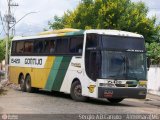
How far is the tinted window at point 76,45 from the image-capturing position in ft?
74.7

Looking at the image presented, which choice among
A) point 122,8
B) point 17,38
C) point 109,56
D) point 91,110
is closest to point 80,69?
point 109,56

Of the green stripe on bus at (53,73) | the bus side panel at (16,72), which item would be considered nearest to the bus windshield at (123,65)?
the green stripe on bus at (53,73)

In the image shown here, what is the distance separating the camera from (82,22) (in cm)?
4912

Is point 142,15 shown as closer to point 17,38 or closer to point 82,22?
point 82,22

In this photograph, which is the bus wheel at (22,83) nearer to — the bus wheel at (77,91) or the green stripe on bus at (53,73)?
the green stripe on bus at (53,73)

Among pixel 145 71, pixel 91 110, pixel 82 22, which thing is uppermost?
pixel 82 22

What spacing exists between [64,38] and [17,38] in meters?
7.44

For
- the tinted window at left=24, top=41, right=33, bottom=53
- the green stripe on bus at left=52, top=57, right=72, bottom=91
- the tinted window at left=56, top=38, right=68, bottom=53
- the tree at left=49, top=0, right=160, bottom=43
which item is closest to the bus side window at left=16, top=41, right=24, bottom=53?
the tinted window at left=24, top=41, right=33, bottom=53

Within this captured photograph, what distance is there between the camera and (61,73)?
80.9ft

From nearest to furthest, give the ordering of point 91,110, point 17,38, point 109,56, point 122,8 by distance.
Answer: point 91,110
point 109,56
point 17,38
point 122,8

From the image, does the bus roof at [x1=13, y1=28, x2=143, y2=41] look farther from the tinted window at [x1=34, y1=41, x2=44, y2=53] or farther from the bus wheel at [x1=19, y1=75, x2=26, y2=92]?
the bus wheel at [x1=19, y1=75, x2=26, y2=92]

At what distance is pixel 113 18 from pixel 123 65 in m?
27.1

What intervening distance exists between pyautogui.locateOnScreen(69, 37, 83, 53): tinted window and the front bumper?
243 cm

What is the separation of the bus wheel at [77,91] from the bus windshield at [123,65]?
1955 mm
